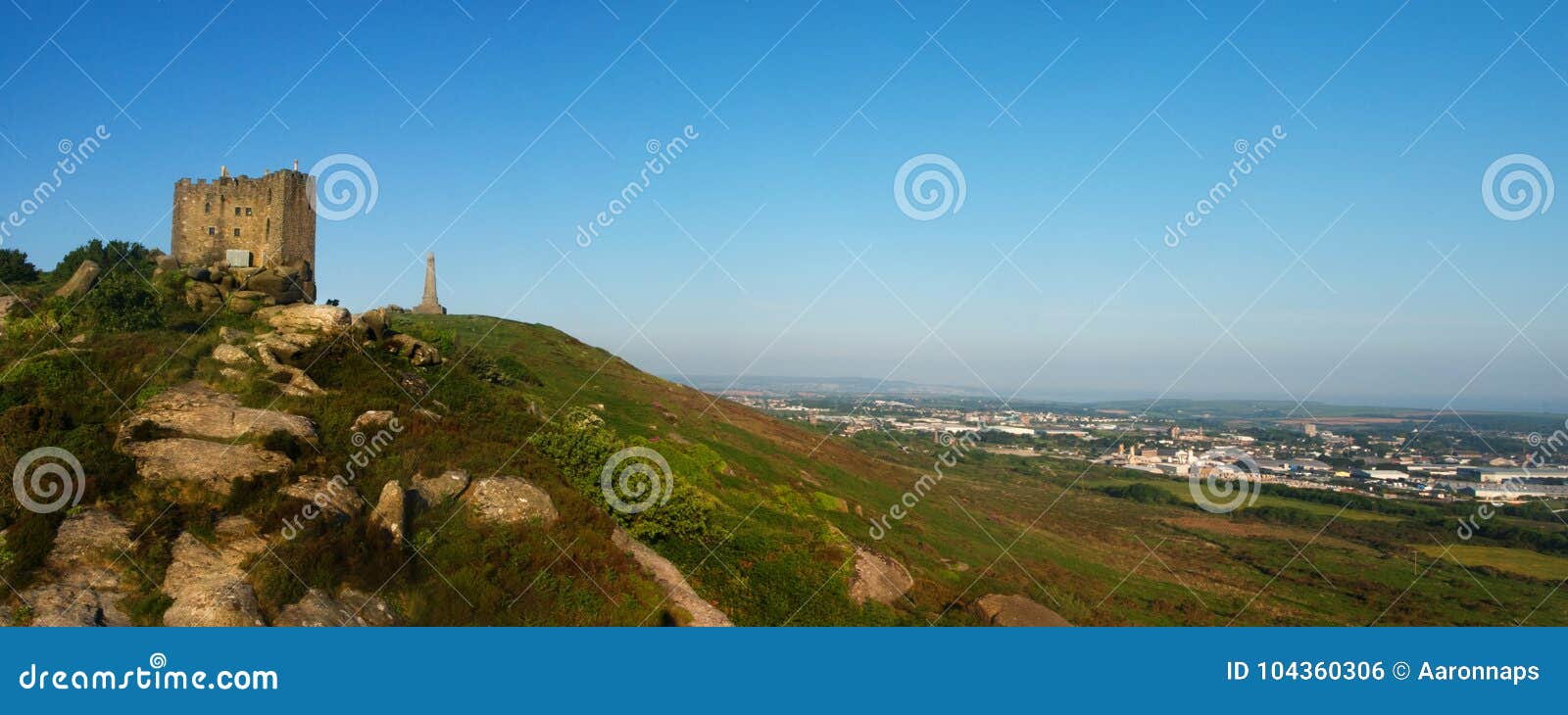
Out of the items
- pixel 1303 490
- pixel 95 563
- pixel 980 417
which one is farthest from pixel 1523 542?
pixel 980 417

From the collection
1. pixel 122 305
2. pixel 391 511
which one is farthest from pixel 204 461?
pixel 122 305

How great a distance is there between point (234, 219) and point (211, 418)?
59.0 feet

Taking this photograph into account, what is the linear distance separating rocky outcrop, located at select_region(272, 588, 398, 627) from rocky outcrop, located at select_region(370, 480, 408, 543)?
2.18 meters

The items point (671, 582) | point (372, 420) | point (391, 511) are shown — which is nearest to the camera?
point (391, 511)

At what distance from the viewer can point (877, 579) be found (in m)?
25.0

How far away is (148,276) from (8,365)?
1179 cm

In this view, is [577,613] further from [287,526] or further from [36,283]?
[36,283]

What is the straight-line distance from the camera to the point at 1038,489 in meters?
83.9

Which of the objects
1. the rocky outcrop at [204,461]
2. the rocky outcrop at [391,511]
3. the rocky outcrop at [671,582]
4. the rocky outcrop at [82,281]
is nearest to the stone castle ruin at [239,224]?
the rocky outcrop at [82,281]

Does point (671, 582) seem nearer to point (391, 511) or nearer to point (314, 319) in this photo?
point (391, 511)

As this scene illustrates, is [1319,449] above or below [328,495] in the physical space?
above

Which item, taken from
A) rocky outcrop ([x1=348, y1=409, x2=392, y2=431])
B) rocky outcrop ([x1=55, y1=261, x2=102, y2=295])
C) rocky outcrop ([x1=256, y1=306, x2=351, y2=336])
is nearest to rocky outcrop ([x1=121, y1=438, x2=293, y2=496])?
rocky outcrop ([x1=348, y1=409, x2=392, y2=431])

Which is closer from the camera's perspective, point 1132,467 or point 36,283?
point 36,283

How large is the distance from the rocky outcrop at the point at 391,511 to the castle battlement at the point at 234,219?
21.7m
